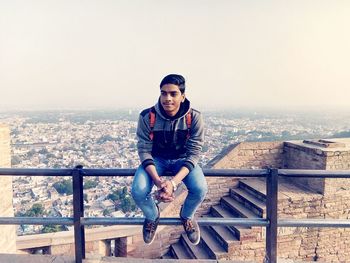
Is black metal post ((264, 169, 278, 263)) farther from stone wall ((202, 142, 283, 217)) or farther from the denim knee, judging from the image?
stone wall ((202, 142, 283, 217))

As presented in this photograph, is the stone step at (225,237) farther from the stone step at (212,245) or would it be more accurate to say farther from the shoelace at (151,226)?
the shoelace at (151,226)

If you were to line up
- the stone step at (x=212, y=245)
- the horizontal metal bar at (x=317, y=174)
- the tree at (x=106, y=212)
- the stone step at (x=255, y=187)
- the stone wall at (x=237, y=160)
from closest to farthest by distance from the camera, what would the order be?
the horizontal metal bar at (x=317, y=174)
the stone step at (x=212, y=245)
the stone step at (x=255, y=187)
the stone wall at (x=237, y=160)
the tree at (x=106, y=212)

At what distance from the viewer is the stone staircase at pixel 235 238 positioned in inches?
255

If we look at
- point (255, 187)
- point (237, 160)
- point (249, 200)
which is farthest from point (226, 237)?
point (237, 160)

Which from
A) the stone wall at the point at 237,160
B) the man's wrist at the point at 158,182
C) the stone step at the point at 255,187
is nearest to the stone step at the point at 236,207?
the stone wall at the point at 237,160

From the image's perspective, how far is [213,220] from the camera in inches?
103

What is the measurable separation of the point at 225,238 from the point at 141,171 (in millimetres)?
4691

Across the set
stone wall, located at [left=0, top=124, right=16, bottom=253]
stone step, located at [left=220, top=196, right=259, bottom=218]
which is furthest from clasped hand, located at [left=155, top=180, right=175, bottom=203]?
stone step, located at [left=220, top=196, right=259, bottom=218]

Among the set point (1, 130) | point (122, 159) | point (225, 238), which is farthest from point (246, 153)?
point (122, 159)

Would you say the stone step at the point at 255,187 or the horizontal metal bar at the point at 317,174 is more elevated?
the horizontal metal bar at the point at 317,174

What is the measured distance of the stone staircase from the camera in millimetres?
6473

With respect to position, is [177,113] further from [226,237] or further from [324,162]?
[324,162]

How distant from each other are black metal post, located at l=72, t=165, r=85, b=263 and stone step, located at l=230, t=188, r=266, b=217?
4.91 metres

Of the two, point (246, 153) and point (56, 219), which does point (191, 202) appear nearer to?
point (56, 219)
